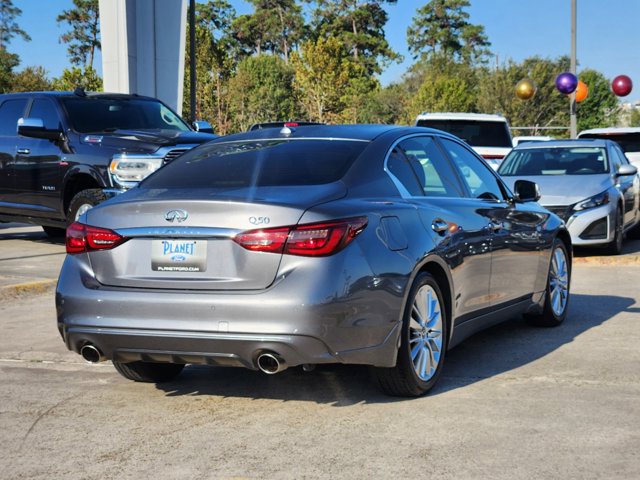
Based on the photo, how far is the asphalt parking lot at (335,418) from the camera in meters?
4.41

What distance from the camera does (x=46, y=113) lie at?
526 inches

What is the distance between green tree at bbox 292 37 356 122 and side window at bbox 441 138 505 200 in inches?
2169

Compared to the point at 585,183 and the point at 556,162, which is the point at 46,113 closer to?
the point at 556,162

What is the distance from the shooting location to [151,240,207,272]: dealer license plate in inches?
199

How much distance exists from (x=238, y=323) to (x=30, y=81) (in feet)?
214

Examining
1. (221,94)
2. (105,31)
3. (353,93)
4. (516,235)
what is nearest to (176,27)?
(105,31)

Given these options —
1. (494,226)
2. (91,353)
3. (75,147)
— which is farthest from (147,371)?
(75,147)

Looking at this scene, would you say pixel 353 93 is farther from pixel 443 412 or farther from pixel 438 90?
pixel 443 412

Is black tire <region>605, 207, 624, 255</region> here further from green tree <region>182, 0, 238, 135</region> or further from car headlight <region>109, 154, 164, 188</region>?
green tree <region>182, 0, 238, 135</region>

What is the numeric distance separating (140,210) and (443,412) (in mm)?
1890

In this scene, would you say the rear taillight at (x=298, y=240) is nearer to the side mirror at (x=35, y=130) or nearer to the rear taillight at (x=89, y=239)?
the rear taillight at (x=89, y=239)

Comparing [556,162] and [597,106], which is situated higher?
[597,106]

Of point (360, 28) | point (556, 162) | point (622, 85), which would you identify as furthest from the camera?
point (360, 28)

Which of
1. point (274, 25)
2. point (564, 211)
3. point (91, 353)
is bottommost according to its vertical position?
point (91, 353)
